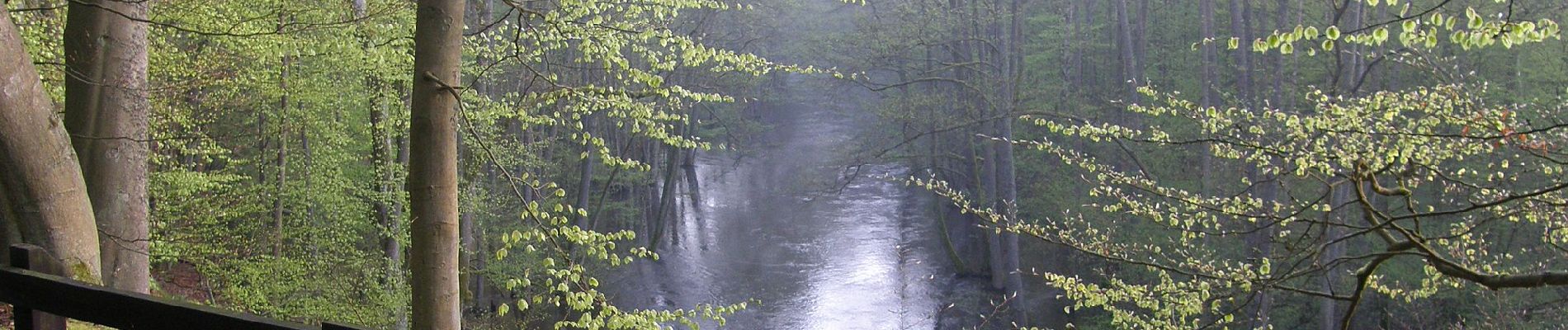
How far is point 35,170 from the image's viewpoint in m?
4.73

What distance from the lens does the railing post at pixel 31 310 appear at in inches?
129

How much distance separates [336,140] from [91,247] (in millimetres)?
9982

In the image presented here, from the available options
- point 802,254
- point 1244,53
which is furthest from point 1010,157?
point 802,254

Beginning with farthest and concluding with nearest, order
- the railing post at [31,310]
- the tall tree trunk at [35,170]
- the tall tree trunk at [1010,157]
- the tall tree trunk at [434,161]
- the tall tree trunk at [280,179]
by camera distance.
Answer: the tall tree trunk at [1010,157] < the tall tree trunk at [280,179] < the tall tree trunk at [35,170] < the tall tree trunk at [434,161] < the railing post at [31,310]

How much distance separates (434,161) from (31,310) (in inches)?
57.7

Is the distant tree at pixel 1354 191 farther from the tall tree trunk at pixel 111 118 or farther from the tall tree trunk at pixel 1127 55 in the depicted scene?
the tall tree trunk at pixel 111 118

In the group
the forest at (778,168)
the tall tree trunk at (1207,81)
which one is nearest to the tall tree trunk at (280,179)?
the forest at (778,168)

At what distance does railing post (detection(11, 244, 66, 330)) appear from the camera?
3.29 meters

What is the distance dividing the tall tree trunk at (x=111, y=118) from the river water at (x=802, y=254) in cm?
1362

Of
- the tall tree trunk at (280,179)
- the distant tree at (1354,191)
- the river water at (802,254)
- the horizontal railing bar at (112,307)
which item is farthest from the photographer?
the river water at (802,254)

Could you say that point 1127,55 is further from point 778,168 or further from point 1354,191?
point 778,168

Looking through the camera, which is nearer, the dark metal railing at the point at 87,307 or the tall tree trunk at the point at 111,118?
the dark metal railing at the point at 87,307

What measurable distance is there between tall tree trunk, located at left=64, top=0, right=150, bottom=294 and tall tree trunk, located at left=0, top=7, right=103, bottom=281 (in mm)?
1238

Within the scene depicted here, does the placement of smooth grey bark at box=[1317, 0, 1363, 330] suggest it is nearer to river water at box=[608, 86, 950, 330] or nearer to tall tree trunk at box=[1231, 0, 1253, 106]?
tall tree trunk at box=[1231, 0, 1253, 106]
